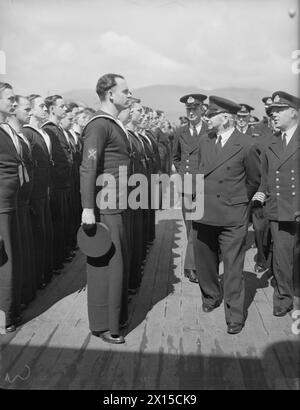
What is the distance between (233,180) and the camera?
468 cm

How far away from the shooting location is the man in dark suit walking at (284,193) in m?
4.87

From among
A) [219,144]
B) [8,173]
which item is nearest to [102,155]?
[8,173]

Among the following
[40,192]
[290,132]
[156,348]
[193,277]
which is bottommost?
[156,348]

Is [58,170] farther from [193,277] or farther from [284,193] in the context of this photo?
[284,193]

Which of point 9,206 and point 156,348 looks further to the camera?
point 9,206

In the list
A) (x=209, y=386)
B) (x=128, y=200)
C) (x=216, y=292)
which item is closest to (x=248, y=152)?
(x=128, y=200)

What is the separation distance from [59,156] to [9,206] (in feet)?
6.75

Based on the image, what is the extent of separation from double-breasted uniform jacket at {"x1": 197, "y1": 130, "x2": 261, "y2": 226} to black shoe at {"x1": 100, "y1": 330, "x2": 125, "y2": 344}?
1.26 metres

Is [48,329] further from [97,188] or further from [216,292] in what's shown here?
[216,292]

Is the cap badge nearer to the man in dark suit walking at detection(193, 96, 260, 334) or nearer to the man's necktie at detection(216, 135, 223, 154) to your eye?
the man in dark suit walking at detection(193, 96, 260, 334)

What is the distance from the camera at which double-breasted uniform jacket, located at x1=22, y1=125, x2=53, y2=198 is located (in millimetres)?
5520

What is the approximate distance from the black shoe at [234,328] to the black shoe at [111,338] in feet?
3.03

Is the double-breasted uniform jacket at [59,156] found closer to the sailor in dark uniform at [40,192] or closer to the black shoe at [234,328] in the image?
the sailor in dark uniform at [40,192]

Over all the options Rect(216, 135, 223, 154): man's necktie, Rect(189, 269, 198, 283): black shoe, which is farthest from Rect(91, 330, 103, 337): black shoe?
Rect(189, 269, 198, 283): black shoe
